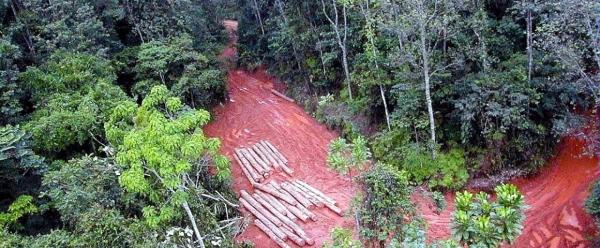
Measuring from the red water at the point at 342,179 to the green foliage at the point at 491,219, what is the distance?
127 inches

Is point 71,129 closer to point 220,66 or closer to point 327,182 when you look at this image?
point 327,182

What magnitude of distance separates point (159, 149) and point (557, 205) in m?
13.8

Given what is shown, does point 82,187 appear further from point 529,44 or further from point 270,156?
point 529,44

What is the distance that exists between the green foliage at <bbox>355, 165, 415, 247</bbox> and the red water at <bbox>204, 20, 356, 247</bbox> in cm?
358

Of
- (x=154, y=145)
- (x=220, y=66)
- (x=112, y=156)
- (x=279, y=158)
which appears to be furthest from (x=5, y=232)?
(x=220, y=66)

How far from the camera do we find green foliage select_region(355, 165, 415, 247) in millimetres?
12016

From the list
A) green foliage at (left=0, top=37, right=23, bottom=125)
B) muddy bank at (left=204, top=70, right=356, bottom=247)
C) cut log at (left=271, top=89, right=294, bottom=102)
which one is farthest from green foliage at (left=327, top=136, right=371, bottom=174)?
cut log at (left=271, top=89, right=294, bottom=102)

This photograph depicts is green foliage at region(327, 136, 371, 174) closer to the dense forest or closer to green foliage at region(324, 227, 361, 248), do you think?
the dense forest

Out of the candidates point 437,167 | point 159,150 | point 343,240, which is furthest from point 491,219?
point 437,167

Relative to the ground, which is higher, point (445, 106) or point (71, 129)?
point (71, 129)

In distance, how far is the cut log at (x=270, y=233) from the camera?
15984mm

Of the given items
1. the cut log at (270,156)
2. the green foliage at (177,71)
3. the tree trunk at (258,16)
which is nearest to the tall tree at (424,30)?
the cut log at (270,156)

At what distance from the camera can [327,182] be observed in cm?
1928

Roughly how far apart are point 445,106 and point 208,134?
491 inches
